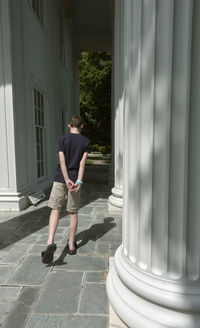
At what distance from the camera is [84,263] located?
2.99 m

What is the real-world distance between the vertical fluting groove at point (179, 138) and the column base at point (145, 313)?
261 millimetres

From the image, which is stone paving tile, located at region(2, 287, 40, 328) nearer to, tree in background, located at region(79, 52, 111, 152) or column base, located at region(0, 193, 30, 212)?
column base, located at region(0, 193, 30, 212)

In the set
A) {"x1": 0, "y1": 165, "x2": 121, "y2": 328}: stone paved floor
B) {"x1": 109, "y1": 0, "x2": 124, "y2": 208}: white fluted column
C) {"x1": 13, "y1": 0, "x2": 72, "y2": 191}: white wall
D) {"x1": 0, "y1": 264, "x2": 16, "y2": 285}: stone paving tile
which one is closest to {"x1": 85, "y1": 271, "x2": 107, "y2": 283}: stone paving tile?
{"x1": 0, "y1": 165, "x2": 121, "y2": 328}: stone paved floor

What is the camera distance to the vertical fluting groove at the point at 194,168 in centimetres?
152

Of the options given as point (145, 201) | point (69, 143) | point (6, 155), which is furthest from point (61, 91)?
point (145, 201)

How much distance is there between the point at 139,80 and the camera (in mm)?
1732

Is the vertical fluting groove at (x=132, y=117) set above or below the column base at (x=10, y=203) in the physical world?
above

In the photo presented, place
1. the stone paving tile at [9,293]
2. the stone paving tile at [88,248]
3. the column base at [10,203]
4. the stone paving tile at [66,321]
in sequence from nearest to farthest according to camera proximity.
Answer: the stone paving tile at [66,321] < the stone paving tile at [9,293] < the stone paving tile at [88,248] < the column base at [10,203]

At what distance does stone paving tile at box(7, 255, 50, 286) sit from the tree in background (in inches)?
686

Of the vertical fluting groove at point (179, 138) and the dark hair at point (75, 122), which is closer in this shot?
the vertical fluting groove at point (179, 138)

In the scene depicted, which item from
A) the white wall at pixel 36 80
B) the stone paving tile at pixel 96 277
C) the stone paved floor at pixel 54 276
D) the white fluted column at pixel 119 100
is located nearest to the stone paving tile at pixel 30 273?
the stone paved floor at pixel 54 276

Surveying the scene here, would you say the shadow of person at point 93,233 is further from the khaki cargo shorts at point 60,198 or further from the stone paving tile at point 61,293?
the khaki cargo shorts at point 60,198

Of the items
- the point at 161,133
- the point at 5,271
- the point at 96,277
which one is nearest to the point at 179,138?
the point at 161,133

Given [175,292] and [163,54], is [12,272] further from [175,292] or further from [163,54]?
[163,54]
